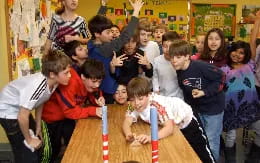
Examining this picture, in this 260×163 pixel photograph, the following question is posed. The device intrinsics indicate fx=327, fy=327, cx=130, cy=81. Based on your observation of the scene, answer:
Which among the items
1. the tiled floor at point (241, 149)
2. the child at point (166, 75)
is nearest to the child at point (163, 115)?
the child at point (166, 75)

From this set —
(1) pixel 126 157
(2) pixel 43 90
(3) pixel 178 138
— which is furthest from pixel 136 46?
(1) pixel 126 157

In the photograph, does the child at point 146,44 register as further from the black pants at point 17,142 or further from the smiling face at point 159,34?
the black pants at point 17,142

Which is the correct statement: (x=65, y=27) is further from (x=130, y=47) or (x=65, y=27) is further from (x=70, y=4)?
(x=130, y=47)

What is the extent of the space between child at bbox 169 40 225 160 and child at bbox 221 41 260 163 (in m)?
0.35

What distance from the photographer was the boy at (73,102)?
7.91ft

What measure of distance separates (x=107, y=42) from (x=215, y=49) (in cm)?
99

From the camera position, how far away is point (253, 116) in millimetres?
3129

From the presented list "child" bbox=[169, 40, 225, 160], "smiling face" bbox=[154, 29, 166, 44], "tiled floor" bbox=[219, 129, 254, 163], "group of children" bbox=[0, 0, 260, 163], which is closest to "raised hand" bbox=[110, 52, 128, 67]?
"group of children" bbox=[0, 0, 260, 163]

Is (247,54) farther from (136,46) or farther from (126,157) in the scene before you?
(126,157)

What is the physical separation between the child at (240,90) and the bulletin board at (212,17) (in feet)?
10.8

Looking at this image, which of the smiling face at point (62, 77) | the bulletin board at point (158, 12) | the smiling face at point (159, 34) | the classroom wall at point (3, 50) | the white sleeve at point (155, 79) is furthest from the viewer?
the bulletin board at point (158, 12)

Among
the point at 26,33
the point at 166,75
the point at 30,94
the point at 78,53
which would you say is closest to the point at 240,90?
the point at 166,75

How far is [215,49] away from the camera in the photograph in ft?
9.80

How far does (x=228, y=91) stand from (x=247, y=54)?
395 mm
